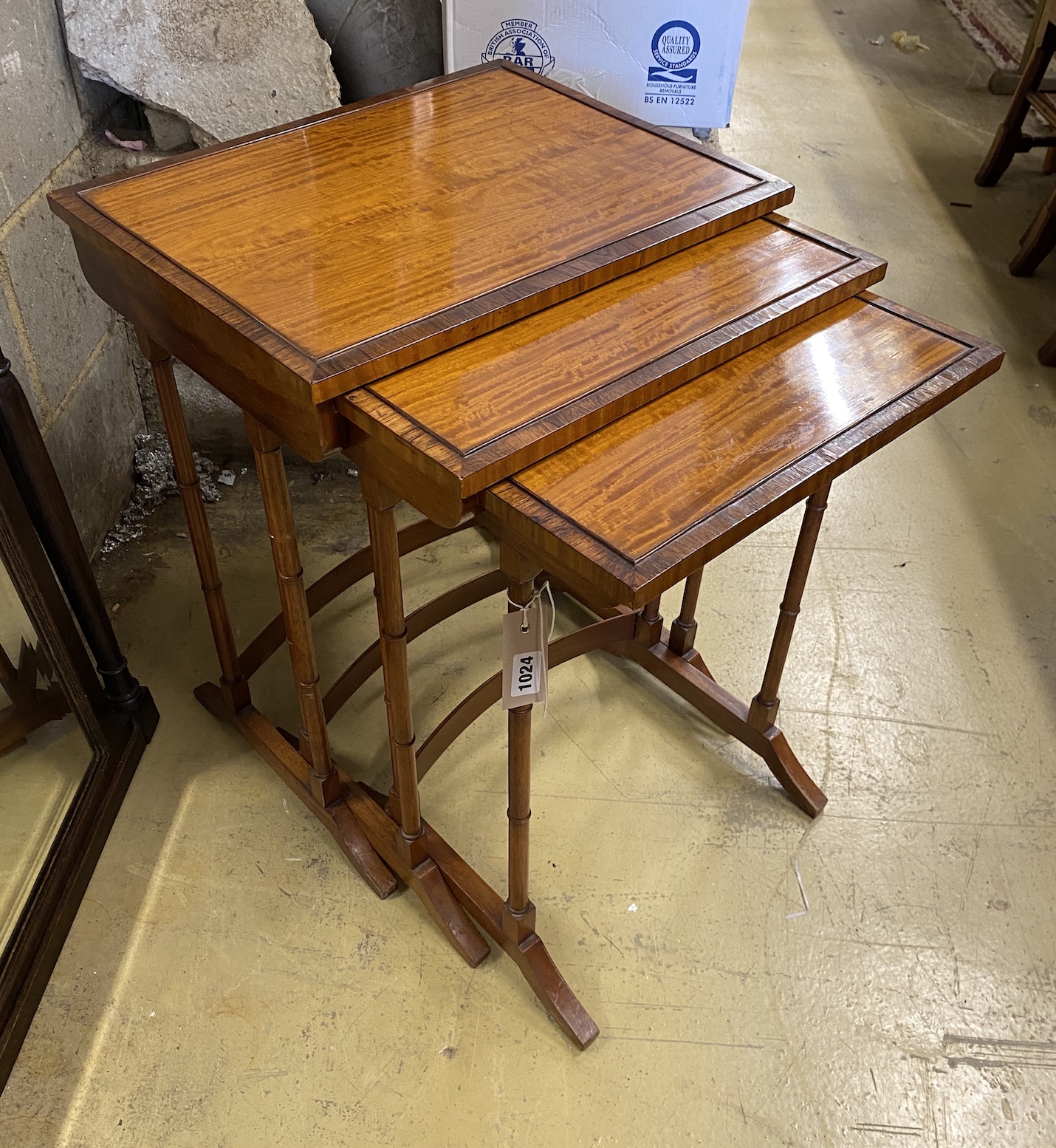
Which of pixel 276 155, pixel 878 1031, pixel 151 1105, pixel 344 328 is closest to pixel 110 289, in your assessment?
pixel 276 155

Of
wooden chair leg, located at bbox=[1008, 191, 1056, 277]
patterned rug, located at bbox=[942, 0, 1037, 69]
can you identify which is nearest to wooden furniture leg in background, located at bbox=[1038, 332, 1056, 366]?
wooden chair leg, located at bbox=[1008, 191, 1056, 277]

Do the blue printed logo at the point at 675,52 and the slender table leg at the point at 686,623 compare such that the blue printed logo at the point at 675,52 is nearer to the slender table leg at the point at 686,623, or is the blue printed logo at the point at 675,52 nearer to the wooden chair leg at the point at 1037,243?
the slender table leg at the point at 686,623

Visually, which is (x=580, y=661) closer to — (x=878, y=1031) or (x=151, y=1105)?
(x=878, y=1031)

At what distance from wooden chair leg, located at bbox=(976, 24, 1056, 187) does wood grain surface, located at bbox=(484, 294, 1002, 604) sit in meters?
2.68

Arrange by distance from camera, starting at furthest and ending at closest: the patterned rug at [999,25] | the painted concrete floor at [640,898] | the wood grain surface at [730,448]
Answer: the patterned rug at [999,25]
the painted concrete floor at [640,898]
the wood grain surface at [730,448]

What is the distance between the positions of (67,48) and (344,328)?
1.25 m

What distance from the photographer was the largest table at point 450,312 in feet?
3.66

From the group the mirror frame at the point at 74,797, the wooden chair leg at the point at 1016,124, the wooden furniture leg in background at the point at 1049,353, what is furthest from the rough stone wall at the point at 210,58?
the wooden chair leg at the point at 1016,124

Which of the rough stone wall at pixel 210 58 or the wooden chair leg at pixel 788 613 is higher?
the rough stone wall at pixel 210 58

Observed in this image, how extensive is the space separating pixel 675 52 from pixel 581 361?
51.0 inches

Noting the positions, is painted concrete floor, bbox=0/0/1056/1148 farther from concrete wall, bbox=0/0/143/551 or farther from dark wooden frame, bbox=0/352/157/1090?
concrete wall, bbox=0/0/143/551

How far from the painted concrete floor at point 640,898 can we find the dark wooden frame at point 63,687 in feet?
0.15

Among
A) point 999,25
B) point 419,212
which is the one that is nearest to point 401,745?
point 419,212

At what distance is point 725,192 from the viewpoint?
4.81 feet
